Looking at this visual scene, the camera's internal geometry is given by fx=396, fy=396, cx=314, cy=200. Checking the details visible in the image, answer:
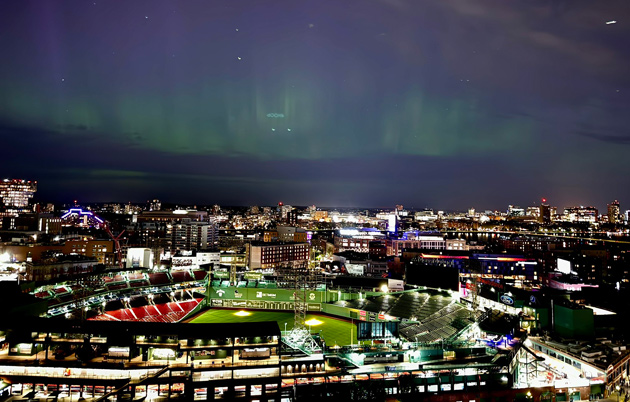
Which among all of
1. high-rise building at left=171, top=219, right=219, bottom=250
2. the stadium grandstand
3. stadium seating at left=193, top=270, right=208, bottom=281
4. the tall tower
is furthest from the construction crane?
the tall tower

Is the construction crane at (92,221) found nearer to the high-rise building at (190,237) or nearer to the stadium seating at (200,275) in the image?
the high-rise building at (190,237)

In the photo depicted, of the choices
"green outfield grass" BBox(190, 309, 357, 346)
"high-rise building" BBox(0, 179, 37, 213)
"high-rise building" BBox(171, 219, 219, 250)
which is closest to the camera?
"green outfield grass" BBox(190, 309, 357, 346)

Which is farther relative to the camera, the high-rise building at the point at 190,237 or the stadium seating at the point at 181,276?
the high-rise building at the point at 190,237

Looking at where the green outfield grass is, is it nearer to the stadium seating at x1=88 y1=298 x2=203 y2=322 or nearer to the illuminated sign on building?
the stadium seating at x1=88 y1=298 x2=203 y2=322

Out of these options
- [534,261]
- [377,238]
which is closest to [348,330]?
[534,261]

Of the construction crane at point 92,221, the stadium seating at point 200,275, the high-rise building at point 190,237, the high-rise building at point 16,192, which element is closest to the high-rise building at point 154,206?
the high-rise building at point 16,192

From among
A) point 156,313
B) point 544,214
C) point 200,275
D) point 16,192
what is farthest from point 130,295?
point 544,214
